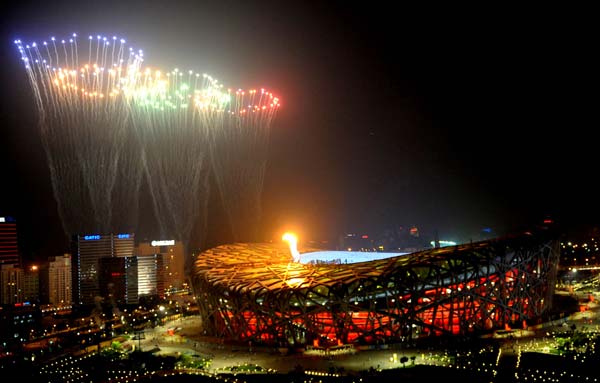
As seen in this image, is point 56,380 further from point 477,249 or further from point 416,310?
point 477,249

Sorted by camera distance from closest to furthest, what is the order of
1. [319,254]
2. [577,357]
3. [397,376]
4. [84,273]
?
[397,376] → [577,357] → [319,254] → [84,273]

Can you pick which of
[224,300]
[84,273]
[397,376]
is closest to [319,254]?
[224,300]

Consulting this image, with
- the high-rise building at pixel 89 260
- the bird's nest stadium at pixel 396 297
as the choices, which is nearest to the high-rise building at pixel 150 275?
the high-rise building at pixel 89 260

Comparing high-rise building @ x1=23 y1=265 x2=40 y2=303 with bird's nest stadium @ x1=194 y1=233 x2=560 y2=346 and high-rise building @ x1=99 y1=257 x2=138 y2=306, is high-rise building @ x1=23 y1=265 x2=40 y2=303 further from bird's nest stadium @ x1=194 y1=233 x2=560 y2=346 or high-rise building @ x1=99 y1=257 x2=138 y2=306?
bird's nest stadium @ x1=194 y1=233 x2=560 y2=346

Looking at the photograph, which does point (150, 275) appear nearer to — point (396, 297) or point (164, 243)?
point (164, 243)

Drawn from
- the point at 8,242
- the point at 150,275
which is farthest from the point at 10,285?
the point at 150,275

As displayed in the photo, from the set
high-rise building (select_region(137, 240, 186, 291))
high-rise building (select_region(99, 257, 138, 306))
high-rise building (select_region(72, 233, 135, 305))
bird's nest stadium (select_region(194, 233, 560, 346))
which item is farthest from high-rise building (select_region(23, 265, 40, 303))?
bird's nest stadium (select_region(194, 233, 560, 346))
